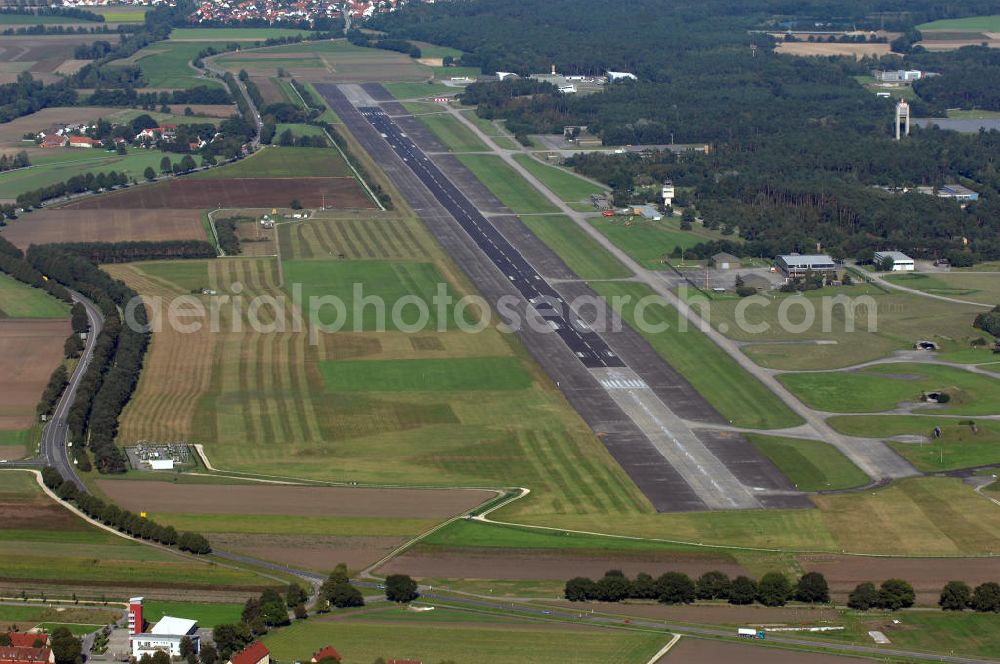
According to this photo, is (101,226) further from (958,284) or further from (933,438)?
(933,438)

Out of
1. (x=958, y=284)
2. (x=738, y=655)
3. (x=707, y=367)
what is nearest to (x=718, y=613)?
(x=738, y=655)

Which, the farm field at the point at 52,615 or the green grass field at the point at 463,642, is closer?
the green grass field at the point at 463,642

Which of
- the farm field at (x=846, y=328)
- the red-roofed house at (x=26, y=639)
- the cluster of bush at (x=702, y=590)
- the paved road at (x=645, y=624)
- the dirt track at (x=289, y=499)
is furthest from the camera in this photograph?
the farm field at (x=846, y=328)

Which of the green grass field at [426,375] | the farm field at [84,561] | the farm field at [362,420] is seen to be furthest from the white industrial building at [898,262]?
the farm field at [84,561]

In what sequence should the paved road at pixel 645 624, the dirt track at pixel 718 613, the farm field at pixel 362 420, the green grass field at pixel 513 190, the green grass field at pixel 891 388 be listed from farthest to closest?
the green grass field at pixel 513 190 < the green grass field at pixel 891 388 < the farm field at pixel 362 420 < the dirt track at pixel 718 613 < the paved road at pixel 645 624

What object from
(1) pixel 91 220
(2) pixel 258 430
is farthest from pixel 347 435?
(1) pixel 91 220

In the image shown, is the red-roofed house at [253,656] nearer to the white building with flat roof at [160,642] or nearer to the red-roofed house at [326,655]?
the red-roofed house at [326,655]

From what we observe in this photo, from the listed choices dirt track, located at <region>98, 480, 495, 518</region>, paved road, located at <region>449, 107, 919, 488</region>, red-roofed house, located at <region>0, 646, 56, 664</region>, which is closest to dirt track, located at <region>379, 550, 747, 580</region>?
dirt track, located at <region>98, 480, 495, 518</region>
